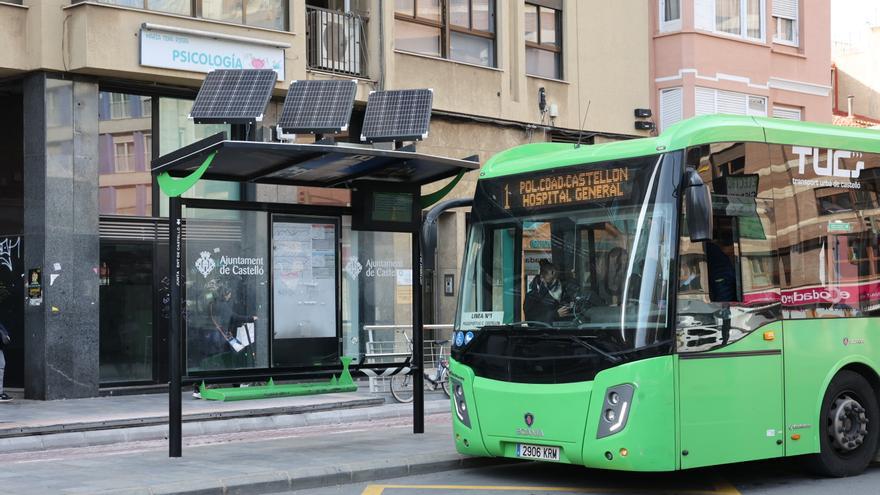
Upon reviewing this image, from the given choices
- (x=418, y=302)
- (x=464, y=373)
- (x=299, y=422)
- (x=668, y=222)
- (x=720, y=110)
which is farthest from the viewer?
(x=720, y=110)

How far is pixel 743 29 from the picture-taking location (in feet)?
98.5

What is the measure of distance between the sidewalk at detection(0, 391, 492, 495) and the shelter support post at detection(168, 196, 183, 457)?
26cm

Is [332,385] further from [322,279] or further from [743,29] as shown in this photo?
[743,29]

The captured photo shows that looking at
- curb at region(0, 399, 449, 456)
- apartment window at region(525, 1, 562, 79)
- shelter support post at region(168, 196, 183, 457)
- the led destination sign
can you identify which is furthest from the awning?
apartment window at region(525, 1, 562, 79)

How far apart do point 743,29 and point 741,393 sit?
21437mm

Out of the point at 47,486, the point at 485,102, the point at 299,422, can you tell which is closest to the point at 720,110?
the point at 485,102

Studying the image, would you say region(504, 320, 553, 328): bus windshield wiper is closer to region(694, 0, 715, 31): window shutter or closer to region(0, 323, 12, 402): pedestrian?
region(0, 323, 12, 402): pedestrian

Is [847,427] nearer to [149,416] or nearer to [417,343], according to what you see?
[417,343]

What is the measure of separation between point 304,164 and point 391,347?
18.7 feet

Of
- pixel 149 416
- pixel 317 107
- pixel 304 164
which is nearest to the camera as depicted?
pixel 304 164

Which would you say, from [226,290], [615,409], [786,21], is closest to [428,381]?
[226,290]

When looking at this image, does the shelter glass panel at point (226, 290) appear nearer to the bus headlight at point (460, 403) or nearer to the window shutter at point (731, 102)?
the bus headlight at point (460, 403)

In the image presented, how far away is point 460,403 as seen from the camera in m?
11.1

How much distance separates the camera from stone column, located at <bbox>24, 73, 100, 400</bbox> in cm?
1911
